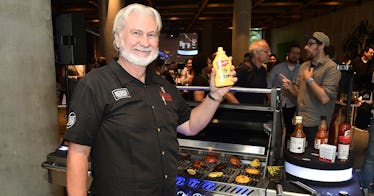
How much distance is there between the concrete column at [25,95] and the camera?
2449mm

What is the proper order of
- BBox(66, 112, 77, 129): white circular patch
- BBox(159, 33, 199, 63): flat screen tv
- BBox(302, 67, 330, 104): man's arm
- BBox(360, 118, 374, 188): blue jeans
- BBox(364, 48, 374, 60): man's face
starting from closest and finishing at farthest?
BBox(66, 112, 77, 129): white circular patch
BBox(302, 67, 330, 104): man's arm
BBox(360, 118, 374, 188): blue jeans
BBox(364, 48, 374, 60): man's face
BBox(159, 33, 199, 63): flat screen tv

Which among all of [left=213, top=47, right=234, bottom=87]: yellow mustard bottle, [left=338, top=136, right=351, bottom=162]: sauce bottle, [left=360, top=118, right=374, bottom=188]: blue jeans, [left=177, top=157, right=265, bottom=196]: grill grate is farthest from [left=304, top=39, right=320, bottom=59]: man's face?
[left=213, top=47, right=234, bottom=87]: yellow mustard bottle

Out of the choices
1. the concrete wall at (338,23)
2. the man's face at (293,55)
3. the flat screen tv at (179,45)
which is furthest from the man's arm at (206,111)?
the flat screen tv at (179,45)

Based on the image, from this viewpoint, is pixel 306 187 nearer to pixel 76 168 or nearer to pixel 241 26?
pixel 76 168

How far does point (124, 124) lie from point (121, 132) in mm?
35

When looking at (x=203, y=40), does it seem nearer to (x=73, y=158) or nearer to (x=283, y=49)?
(x=283, y=49)

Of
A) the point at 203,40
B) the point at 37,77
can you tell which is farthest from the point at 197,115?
the point at 203,40

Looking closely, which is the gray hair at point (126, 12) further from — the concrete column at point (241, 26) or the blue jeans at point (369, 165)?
the concrete column at point (241, 26)

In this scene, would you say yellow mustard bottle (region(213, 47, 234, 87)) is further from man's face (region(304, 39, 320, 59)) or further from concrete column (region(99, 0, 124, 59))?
concrete column (region(99, 0, 124, 59))

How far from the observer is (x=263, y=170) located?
176cm

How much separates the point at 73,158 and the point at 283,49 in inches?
781

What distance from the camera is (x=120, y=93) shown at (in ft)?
4.26

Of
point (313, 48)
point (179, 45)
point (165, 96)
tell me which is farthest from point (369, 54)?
point (179, 45)

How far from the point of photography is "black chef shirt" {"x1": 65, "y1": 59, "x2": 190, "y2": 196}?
124 centimetres
